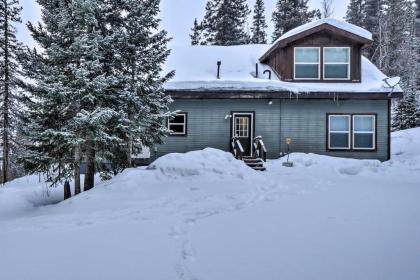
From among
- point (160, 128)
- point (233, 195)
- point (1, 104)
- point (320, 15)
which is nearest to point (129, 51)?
point (160, 128)

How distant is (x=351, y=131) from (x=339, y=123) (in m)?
0.66

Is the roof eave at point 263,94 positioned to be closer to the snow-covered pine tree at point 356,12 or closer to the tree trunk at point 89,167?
the tree trunk at point 89,167

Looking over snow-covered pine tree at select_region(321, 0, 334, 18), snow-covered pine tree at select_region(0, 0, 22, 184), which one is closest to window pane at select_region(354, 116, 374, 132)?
snow-covered pine tree at select_region(0, 0, 22, 184)

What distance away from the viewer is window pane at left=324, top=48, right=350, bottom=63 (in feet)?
51.7

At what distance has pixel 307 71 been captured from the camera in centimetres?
1575

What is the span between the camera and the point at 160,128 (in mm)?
12477

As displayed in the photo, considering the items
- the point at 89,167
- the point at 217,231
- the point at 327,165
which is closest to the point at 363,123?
the point at 327,165

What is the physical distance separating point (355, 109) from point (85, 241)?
45.3 feet

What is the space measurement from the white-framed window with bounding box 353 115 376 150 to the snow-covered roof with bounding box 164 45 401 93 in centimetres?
142

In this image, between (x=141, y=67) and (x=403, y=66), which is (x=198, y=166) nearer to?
(x=141, y=67)

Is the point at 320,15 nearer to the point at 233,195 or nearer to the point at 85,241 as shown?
the point at 233,195

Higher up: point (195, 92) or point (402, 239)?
point (195, 92)

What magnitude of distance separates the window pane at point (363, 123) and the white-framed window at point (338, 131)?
406 mm

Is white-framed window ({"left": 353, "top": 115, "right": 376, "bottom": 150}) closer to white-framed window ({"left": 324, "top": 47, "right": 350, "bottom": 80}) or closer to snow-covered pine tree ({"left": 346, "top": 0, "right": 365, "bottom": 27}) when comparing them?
white-framed window ({"left": 324, "top": 47, "right": 350, "bottom": 80})
